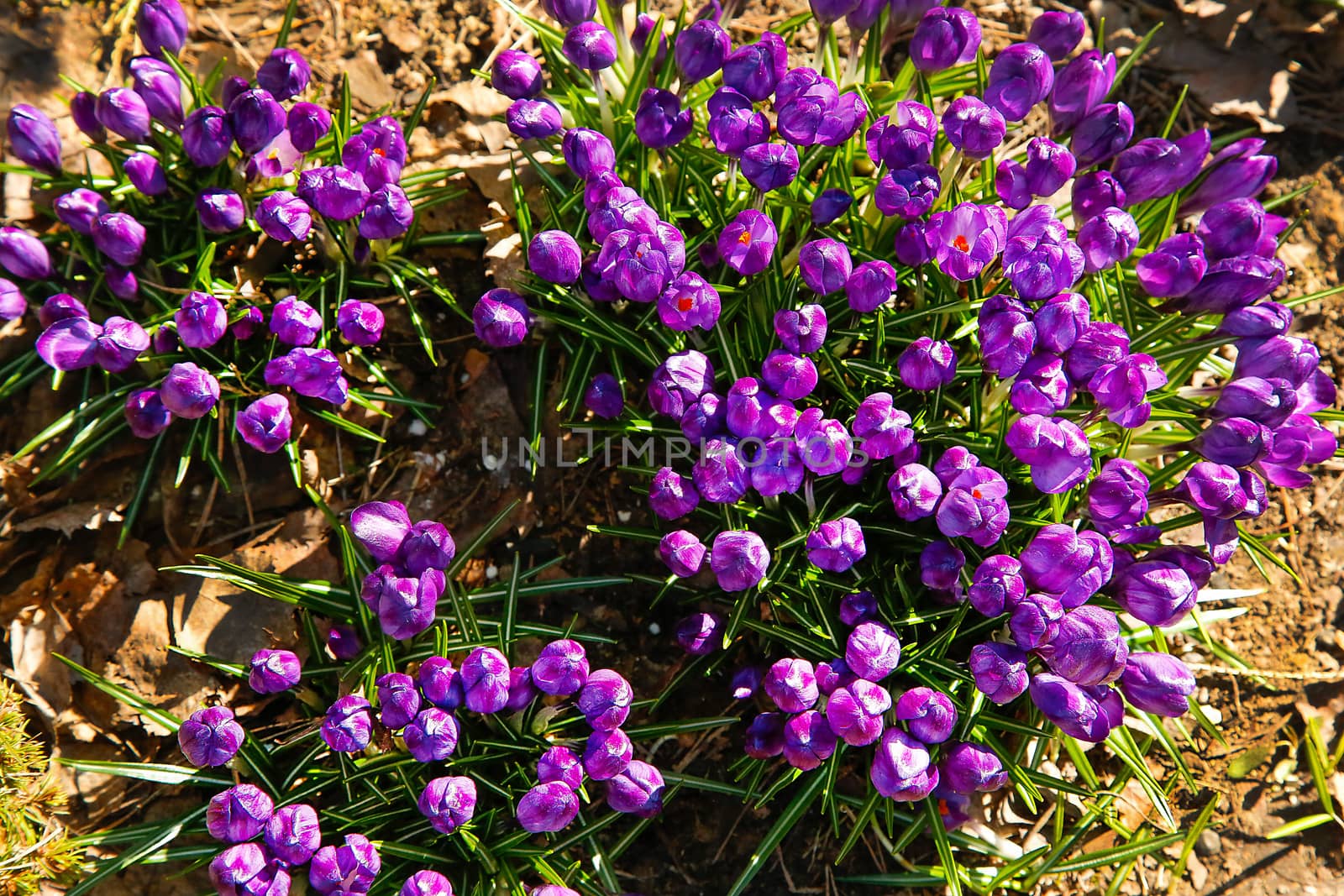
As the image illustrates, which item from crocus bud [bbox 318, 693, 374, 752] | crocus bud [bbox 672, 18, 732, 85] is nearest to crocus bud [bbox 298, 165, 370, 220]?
crocus bud [bbox 672, 18, 732, 85]

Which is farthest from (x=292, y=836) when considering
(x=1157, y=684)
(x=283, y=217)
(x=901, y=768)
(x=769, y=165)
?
(x=1157, y=684)

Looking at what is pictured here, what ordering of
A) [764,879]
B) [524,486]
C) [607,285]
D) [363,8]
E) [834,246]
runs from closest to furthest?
[834,246]
[607,285]
[764,879]
[524,486]
[363,8]

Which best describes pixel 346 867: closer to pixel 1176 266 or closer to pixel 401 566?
pixel 401 566

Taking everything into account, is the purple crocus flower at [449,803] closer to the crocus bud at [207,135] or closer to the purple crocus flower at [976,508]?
the purple crocus flower at [976,508]

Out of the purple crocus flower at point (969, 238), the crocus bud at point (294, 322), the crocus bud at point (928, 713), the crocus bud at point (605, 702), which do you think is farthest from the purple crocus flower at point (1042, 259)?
the crocus bud at point (294, 322)

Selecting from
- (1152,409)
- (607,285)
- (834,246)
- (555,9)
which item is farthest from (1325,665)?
(555,9)

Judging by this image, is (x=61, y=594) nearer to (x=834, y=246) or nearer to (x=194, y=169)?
(x=194, y=169)

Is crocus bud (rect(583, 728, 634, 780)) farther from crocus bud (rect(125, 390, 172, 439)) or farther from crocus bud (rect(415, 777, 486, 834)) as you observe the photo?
crocus bud (rect(125, 390, 172, 439))
